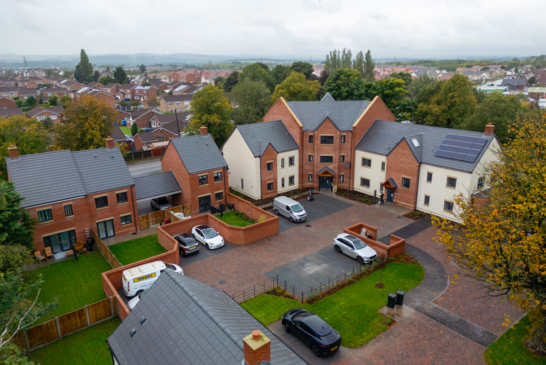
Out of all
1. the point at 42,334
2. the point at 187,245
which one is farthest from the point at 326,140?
the point at 42,334

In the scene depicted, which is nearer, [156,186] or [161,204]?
[156,186]

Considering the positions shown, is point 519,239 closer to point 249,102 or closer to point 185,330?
point 185,330

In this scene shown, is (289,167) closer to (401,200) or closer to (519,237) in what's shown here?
(401,200)

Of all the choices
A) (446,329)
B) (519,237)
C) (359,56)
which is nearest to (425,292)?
(446,329)

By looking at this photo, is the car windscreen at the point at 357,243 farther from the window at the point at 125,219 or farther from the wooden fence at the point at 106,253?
the window at the point at 125,219

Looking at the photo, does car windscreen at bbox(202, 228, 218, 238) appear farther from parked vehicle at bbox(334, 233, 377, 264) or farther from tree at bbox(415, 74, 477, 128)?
tree at bbox(415, 74, 477, 128)
